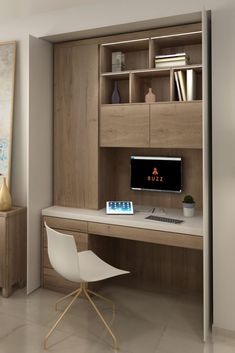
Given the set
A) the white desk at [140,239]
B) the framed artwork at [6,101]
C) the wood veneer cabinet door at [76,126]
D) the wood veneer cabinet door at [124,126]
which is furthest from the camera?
the framed artwork at [6,101]

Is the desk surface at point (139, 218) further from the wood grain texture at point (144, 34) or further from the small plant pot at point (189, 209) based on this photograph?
the wood grain texture at point (144, 34)

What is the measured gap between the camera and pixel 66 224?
3412mm

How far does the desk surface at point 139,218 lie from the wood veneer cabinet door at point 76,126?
0.57 feet

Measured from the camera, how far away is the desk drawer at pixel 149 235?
287 cm

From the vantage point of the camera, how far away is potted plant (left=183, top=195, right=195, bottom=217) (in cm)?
319

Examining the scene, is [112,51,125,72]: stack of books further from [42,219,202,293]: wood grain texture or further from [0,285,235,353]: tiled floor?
[0,285,235,353]: tiled floor

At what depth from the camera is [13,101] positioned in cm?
377

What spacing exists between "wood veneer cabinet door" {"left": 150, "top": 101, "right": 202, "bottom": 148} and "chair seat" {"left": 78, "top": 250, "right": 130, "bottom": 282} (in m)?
1.16

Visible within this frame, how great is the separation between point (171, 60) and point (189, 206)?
52.6 inches

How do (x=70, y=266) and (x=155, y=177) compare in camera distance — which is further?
(x=155, y=177)

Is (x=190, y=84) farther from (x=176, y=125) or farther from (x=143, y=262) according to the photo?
(x=143, y=262)

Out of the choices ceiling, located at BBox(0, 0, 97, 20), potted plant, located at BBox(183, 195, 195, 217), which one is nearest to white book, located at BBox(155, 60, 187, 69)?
ceiling, located at BBox(0, 0, 97, 20)

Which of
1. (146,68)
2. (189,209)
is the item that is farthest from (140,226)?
(146,68)

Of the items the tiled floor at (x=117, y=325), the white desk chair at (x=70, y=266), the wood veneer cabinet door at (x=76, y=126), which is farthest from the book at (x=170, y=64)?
the tiled floor at (x=117, y=325)
